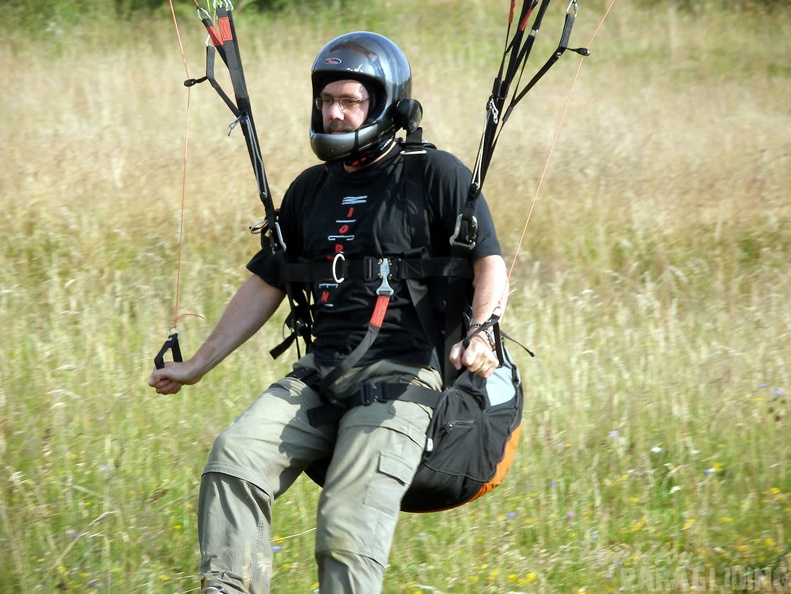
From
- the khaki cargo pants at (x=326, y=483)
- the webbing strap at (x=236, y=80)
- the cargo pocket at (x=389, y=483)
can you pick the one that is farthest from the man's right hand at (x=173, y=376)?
the cargo pocket at (x=389, y=483)

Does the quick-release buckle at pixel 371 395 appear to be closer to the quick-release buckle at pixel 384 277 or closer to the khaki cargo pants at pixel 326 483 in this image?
the khaki cargo pants at pixel 326 483

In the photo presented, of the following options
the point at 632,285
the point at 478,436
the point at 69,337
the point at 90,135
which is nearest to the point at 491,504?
the point at 478,436

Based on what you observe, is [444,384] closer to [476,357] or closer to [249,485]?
[476,357]

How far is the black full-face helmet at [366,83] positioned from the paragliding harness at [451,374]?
0.09 m

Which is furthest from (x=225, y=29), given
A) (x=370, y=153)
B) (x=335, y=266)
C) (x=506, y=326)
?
(x=506, y=326)

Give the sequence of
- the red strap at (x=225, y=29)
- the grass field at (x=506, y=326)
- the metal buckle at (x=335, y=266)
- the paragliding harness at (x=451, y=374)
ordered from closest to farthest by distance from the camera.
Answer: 1. the paragliding harness at (x=451, y=374)
2. the metal buckle at (x=335, y=266)
3. the red strap at (x=225, y=29)
4. the grass field at (x=506, y=326)

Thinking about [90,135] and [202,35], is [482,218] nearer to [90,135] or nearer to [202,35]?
[90,135]

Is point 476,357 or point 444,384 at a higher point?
point 476,357

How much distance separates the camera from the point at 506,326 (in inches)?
256

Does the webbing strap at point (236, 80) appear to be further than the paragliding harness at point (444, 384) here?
Yes

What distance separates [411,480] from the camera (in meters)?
3.13

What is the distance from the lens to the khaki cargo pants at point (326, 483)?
2.94 metres

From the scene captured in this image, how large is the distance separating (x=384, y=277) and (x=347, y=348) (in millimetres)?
287

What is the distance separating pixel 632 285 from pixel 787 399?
244cm
